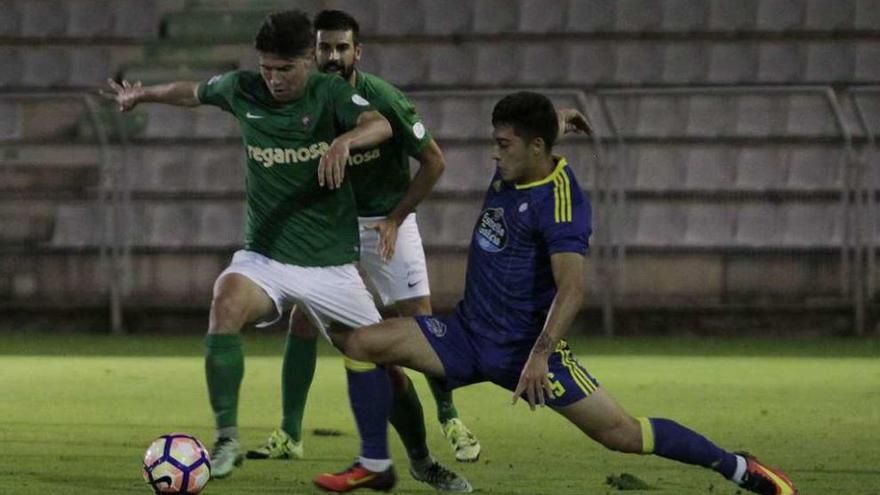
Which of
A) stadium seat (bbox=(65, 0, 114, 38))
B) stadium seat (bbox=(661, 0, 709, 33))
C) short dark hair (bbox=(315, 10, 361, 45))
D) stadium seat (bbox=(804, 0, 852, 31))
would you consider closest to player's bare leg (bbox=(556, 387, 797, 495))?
short dark hair (bbox=(315, 10, 361, 45))

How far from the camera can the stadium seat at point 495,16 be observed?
1758 cm

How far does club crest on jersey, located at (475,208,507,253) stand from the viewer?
21.6ft

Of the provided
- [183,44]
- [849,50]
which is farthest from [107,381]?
[849,50]

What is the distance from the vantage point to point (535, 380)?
6285 millimetres

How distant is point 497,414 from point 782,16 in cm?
828

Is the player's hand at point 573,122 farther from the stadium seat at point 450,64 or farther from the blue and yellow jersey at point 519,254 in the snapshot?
the stadium seat at point 450,64

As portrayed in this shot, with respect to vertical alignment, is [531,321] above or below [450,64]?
below

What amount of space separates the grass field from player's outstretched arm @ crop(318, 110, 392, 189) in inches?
45.5

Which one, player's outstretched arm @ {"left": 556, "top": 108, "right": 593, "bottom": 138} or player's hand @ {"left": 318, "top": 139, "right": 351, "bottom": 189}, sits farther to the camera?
player's outstretched arm @ {"left": 556, "top": 108, "right": 593, "bottom": 138}

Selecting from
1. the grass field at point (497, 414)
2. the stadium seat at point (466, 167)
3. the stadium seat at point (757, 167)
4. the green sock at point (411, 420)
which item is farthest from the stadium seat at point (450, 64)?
the green sock at point (411, 420)

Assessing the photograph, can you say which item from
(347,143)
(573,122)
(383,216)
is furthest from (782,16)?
(347,143)

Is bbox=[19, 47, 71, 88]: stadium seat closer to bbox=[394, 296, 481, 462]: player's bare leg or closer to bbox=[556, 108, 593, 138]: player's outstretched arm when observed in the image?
bbox=[394, 296, 481, 462]: player's bare leg

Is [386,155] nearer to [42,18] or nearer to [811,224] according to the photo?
[811,224]

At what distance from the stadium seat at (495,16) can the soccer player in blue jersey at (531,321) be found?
11.0m
